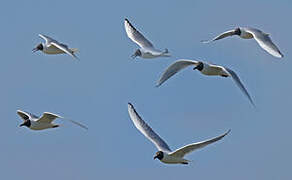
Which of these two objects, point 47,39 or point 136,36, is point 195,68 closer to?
point 136,36

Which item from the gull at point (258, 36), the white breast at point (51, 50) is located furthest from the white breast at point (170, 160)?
the white breast at point (51, 50)

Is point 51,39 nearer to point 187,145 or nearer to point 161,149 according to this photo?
point 161,149

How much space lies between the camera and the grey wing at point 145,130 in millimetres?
22578

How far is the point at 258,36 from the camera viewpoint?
916 inches

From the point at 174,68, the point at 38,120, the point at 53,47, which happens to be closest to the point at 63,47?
the point at 53,47

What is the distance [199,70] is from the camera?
23281 millimetres

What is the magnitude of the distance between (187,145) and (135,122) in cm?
305

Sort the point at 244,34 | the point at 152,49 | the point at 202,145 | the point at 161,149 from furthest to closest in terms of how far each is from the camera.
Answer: the point at 152,49 < the point at 244,34 < the point at 161,149 < the point at 202,145

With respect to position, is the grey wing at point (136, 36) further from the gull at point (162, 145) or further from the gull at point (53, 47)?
the gull at point (162, 145)

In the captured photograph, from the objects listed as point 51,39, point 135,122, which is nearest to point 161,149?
point 135,122

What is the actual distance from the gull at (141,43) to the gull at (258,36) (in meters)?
2.03

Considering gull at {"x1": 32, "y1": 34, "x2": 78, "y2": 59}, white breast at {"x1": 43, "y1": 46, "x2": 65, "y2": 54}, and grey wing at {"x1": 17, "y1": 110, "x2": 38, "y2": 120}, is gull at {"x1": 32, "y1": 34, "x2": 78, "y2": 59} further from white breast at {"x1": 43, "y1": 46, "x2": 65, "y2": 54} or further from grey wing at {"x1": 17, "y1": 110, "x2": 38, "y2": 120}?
grey wing at {"x1": 17, "y1": 110, "x2": 38, "y2": 120}

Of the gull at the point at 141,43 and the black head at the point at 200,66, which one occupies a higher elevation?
the gull at the point at 141,43

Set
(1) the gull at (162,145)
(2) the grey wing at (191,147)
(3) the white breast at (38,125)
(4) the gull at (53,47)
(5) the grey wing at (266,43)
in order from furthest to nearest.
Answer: (4) the gull at (53,47), (3) the white breast at (38,125), (5) the grey wing at (266,43), (1) the gull at (162,145), (2) the grey wing at (191,147)
